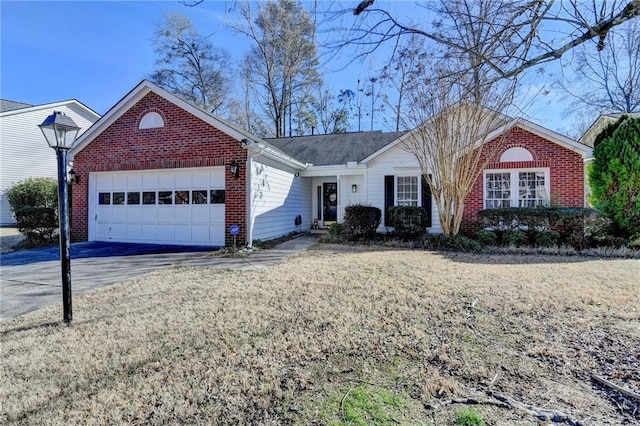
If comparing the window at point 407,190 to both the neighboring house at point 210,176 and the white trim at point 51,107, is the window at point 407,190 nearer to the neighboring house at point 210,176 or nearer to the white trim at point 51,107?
the neighboring house at point 210,176

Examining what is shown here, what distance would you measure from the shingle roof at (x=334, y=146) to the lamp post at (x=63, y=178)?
34.4 ft

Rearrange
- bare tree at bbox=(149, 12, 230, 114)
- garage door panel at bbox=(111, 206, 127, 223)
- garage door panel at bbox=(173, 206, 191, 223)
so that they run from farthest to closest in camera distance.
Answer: bare tree at bbox=(149, 12, 230, 114) → garage door panel at bbox=(111, 206, 127, 223) → garage door panel at bbox=(173, 206, 191, 223)

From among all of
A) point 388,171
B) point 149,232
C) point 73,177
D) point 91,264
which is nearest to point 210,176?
point 149,232

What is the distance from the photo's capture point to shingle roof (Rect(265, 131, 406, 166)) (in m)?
14.6

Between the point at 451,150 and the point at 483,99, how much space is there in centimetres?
161

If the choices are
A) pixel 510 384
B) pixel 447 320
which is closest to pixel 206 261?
pixel 447 320

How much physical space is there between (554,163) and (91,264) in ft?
46.4

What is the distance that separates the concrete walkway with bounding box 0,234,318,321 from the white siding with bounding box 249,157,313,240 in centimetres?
91

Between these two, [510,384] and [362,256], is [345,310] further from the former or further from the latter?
[362,256]

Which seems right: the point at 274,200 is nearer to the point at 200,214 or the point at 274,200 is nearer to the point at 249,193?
the point at 249,193

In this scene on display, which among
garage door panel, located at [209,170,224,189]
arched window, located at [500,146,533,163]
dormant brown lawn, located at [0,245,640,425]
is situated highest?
arched window, located at [500,146,533,163]

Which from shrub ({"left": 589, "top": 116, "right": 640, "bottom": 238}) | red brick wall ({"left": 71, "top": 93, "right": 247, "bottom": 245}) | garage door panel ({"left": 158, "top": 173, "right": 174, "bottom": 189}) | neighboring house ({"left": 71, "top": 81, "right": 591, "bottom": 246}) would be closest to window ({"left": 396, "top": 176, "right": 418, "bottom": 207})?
neighboring house ({"left": 71, "top": 81, "right": 591, "bottom": 246})

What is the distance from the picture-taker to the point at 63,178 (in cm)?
441

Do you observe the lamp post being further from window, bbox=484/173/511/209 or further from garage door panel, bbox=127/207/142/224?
window, bbox=484/173/511/209
